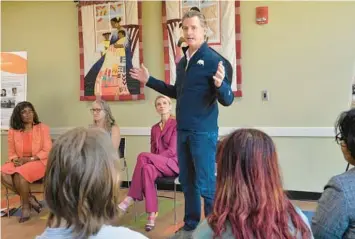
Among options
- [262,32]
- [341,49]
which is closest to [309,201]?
[341,49]

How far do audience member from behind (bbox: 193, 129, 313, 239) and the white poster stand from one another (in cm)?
376

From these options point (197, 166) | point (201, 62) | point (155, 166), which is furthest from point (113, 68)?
point (197, 166)

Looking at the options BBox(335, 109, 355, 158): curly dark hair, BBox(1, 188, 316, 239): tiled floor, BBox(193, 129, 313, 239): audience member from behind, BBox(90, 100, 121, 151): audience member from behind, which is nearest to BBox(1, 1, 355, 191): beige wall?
BBox(1, 188, 316, 239): tiled floor

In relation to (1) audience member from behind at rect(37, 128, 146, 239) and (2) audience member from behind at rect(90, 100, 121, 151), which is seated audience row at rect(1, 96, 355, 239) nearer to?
(1) audience member from behind at rect(37, 128, 146, 239)

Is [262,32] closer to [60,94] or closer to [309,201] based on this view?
[309,201]

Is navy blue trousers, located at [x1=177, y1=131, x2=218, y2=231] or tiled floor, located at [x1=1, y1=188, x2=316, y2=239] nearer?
navy blue trousers, located at [x1=177, y1=131, x2=218, y2=231]

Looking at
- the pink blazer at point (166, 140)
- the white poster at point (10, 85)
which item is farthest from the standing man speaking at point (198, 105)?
the white poster at point (10, 85)

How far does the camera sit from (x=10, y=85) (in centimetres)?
442

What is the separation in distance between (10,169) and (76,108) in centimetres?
125

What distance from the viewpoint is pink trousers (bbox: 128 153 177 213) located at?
321 centimetres

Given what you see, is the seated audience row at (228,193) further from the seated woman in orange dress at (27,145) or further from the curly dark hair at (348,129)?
the seated woman in orange dress at (27,145)

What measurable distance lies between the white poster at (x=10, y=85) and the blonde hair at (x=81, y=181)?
146 inches

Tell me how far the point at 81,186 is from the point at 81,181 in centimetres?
1

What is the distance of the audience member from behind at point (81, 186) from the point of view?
98cm
